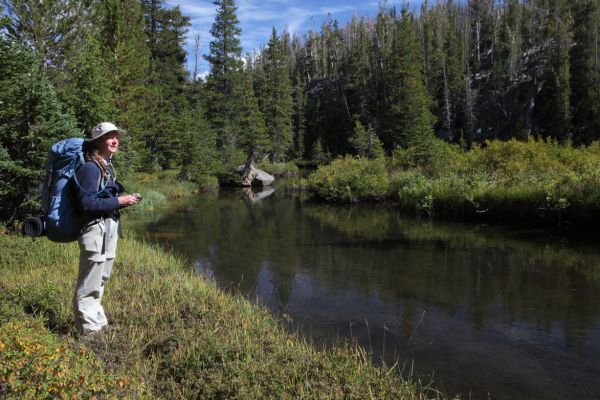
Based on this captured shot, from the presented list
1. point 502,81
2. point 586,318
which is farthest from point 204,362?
point 502,81

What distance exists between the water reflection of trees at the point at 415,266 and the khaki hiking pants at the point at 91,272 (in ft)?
15.3

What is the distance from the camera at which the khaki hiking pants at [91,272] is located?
4.98m

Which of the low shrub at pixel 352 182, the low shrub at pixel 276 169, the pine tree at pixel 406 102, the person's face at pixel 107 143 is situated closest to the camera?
the person's face at pixel 107 143

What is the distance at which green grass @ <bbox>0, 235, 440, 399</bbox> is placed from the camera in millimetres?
3803

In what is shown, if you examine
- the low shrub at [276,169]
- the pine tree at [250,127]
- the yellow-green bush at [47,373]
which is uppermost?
the pine tree at [250,127]

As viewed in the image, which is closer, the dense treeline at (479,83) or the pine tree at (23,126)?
the pine tree at (23,126)

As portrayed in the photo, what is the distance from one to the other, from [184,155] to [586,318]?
108 ft

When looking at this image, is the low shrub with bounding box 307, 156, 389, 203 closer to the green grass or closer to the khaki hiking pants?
the green grass

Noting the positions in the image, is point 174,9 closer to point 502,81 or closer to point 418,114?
point 418,114

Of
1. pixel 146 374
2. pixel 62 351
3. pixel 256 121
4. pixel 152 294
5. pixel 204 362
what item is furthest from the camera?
pixel 256 121

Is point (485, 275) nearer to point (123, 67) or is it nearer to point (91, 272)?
point (91, 272)

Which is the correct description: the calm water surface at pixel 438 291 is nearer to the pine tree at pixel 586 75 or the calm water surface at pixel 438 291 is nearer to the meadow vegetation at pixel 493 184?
the meadow vegetation at pixel 493 184

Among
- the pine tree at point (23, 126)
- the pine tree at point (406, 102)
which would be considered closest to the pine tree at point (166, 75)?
the pine tree at point (406, 102)

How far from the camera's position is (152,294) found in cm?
733
